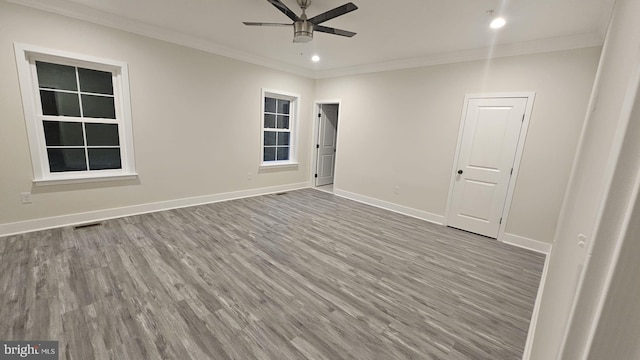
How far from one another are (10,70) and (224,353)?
3.95m

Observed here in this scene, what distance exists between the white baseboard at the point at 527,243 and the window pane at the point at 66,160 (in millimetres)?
6092

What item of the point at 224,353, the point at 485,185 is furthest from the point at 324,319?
the point at 485,185

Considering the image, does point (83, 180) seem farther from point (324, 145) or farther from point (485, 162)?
point (485, 162)

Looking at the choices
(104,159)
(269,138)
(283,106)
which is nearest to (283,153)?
(269,138)

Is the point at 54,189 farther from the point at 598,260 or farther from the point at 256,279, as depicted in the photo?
the point at 598,260

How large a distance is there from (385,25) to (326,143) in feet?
12.0

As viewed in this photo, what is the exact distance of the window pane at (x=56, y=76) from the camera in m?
3.18

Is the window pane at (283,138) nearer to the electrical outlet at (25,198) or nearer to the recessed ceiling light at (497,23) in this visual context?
the electrical outlet at (25,198)

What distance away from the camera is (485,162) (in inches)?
153

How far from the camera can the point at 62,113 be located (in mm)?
3334

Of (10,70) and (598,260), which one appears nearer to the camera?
Answer: (598,260)

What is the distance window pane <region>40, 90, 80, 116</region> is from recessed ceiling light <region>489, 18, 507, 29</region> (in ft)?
17.2

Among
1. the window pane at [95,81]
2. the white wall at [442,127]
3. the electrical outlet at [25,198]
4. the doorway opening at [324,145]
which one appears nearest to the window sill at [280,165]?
the doorway opening at [324,145]

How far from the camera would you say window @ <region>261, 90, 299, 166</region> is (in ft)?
18.1
